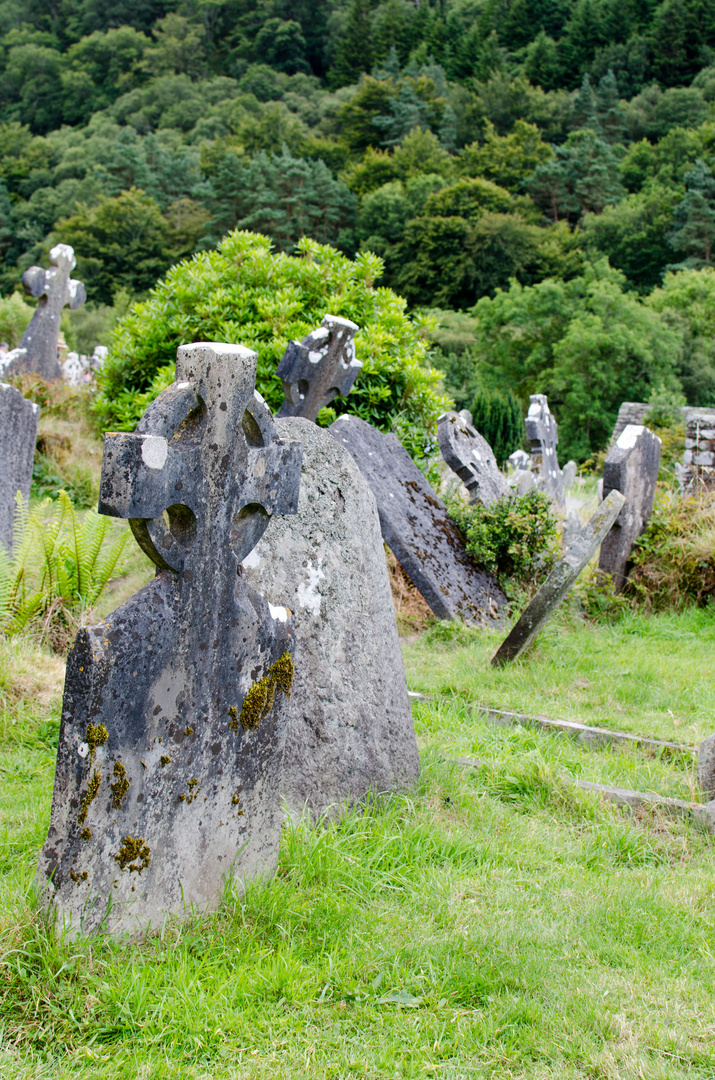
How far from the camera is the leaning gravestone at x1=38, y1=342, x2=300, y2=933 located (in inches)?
88.5

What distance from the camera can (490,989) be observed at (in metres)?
2.37

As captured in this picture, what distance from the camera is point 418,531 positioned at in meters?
6.71

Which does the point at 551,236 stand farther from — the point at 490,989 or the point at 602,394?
the point at 490,989

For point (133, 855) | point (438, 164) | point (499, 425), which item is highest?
point (438, 164)

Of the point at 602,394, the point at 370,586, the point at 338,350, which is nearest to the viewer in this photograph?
the point at 370,586

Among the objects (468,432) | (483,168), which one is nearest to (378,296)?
(468,432)

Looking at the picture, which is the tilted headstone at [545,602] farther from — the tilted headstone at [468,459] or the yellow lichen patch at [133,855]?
the yellow lichen patch at [133,855]

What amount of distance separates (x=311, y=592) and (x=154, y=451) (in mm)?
1275

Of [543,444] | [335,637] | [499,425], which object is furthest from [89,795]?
[499,425]

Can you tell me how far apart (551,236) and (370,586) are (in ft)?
147

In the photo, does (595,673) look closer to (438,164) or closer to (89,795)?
(89,795)

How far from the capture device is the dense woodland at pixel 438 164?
30.8 metres

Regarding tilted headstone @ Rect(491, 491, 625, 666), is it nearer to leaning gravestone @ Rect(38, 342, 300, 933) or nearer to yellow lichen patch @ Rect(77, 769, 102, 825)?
leaning gravestone @ Rect(38, 342, 300, 933)

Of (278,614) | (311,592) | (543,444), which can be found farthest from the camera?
(543,444)
